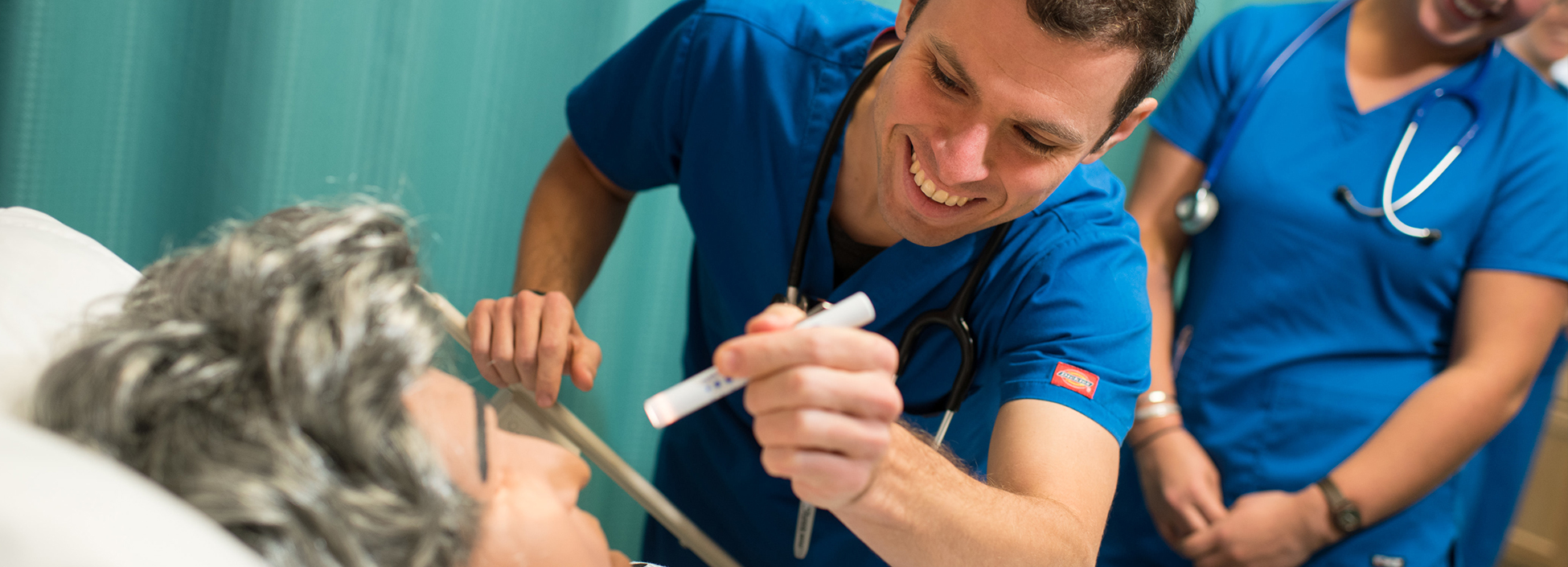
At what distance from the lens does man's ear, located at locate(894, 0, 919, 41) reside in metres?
1.04

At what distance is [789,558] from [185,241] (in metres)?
0.95

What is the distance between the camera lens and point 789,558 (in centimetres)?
121

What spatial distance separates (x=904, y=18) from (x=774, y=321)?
0.52m

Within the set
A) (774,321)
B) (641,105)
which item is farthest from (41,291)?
(641,105)

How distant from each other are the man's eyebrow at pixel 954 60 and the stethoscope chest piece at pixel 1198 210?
836 millimetres

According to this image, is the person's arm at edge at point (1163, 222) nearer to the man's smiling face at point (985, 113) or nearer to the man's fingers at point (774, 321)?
the man's smiling face at point (985, 113)

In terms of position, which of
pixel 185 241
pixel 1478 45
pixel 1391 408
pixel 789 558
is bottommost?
pixel 789 558

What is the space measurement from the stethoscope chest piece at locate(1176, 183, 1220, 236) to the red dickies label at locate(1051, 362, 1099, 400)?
732 mm

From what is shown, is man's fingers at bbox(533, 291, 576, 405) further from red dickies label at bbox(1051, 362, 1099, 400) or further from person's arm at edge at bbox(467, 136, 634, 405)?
red dickies label at bbox(1051, 362, 1099, 400)

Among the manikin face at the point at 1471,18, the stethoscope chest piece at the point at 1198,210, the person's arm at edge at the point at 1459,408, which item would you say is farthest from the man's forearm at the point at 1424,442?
the manikin face at the point at 1471,18

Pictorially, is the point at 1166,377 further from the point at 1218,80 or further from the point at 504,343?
the point at 504,343

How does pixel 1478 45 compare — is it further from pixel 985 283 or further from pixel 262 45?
pixel 262 45

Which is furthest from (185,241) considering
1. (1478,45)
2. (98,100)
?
(1478,45)

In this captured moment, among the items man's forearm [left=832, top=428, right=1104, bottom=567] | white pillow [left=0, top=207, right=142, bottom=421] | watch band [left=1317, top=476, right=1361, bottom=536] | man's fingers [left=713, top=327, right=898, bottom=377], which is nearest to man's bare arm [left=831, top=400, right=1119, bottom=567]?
man's forearm [left=832, top=428, right=1104, bottom=567]
